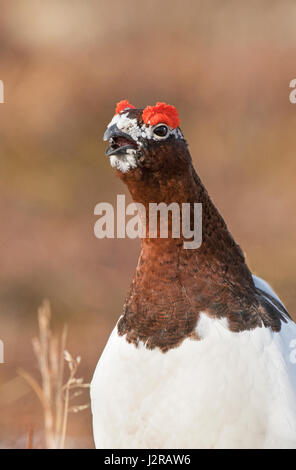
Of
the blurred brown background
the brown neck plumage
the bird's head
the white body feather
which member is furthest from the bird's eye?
the blurred brown background

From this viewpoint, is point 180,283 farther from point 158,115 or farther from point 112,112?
point 112,112

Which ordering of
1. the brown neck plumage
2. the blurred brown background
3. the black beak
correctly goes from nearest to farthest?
the black beak
the brown neck plumage
the blurred brown background

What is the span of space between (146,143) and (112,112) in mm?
8125

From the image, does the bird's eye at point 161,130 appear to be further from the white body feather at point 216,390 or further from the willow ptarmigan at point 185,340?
the white body feather at point 216,390

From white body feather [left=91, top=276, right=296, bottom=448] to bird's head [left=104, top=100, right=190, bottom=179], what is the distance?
0.61 meters

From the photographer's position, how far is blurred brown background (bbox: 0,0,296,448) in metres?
9.94

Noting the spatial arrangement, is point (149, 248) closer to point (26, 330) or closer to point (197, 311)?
point (197, 311)

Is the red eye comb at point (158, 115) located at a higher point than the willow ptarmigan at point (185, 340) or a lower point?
higher

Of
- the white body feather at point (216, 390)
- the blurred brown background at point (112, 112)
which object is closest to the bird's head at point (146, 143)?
the white body feather at point (216, 390)

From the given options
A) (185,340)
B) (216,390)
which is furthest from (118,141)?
(216,390)

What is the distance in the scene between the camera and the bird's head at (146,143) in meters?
2.63

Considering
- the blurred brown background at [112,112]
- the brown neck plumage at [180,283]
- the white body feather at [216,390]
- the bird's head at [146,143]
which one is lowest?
the white body feather at [216,390]

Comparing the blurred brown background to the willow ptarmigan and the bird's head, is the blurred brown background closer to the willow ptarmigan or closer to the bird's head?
the willow ptarmigan
